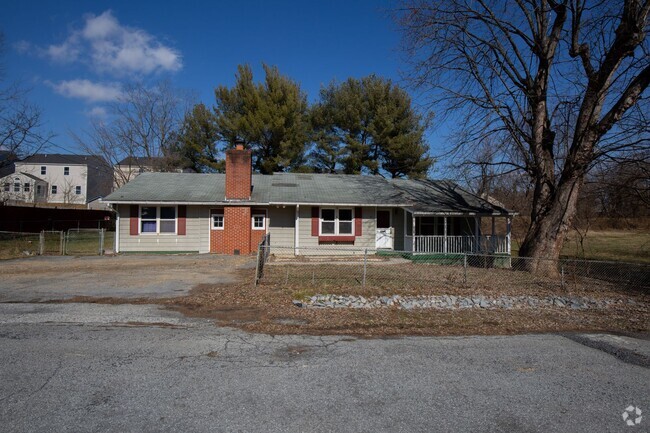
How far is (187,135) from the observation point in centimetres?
3325

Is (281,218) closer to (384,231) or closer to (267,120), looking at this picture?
(384,231)

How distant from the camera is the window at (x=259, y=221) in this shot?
64.1ft

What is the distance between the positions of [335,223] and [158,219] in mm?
8418

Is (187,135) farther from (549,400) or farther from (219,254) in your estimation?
(549,400)

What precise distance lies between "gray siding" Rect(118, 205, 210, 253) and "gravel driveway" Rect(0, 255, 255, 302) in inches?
47.8

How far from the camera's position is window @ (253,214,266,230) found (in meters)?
19.5

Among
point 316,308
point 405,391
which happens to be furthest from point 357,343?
point 316,308

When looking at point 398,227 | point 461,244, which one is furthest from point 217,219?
point 461,244

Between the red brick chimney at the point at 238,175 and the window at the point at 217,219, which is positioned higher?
the red brick chimney at the point at 238,175

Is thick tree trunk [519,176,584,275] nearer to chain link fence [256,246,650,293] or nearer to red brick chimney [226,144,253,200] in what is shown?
chain link fence [256,246,650,293]

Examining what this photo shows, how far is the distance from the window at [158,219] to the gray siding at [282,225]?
4623 mm

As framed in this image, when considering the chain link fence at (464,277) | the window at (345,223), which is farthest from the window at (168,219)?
the window at (345,223)

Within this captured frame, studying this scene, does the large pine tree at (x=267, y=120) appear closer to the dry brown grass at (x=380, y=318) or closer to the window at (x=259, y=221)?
the window at (x=259, y=221)

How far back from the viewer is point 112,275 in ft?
39.5
